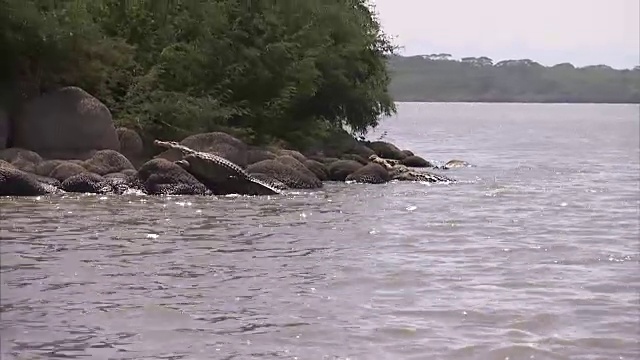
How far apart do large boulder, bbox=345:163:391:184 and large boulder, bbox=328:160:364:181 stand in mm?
270

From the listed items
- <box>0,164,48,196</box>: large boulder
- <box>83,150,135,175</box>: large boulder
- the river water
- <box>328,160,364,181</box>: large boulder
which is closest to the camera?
the river water

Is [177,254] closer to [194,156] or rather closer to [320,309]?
[320,309]

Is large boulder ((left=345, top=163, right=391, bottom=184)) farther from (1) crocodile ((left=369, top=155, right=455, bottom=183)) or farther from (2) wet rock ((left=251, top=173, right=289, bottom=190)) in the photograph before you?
(2) wet rock ((left=251, top=173, right=289, bottom=190))

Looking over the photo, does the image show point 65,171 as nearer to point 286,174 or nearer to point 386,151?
point 286,174

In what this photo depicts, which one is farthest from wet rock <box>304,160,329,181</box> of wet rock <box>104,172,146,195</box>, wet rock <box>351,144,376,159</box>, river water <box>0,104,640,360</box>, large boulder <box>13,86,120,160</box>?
wet rock <box>104,172,146,195</box>

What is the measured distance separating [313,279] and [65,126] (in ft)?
50.7

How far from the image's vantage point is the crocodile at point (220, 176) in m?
23.8

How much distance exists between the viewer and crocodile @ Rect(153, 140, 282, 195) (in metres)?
23.8

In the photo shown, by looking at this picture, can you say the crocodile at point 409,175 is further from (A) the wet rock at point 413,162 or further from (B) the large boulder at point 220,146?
(B) the large boulder at point 220,146

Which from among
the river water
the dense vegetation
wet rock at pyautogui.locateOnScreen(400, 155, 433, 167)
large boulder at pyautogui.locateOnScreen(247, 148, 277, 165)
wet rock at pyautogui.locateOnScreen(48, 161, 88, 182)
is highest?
the dense vegetation

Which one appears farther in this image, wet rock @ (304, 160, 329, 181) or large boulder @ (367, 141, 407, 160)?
large boulder @ (367, 141, 407, 160)

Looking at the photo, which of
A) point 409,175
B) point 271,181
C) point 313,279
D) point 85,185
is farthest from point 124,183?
point 313,279

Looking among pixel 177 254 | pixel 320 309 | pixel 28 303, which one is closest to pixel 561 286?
pixel 320 309

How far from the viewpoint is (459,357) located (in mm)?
9047
